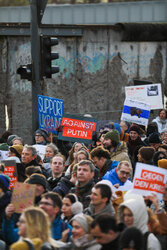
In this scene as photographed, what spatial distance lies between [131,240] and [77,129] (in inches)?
287

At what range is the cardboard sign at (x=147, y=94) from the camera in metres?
16.2

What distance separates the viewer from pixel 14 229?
713cm

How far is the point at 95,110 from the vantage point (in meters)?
20.2

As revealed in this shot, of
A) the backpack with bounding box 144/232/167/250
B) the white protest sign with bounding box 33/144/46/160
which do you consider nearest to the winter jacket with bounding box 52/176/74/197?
the backpack with bounding box 144/232/167/250

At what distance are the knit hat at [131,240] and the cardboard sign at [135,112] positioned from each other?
8613 millimetres

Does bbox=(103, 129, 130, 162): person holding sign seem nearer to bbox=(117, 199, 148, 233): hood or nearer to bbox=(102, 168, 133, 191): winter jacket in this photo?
bbox=(102, 168, 133, 191): winter jacket

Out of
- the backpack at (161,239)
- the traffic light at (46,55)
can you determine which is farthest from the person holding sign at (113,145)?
the backpack at (161,239)

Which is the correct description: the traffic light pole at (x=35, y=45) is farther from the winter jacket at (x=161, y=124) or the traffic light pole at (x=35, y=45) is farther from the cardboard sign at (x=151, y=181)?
the cardboard sign at (x=151, y=181)

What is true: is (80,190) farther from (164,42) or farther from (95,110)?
(164,42)

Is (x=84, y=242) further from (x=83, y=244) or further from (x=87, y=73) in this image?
(x=87, y=73)

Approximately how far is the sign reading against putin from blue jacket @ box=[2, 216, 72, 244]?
5.46m

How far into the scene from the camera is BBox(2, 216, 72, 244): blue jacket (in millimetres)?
6770

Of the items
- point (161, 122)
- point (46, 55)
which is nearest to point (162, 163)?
point (46, 55)

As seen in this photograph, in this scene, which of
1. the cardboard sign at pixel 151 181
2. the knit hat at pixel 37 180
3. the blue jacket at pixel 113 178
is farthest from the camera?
the blue jacket at pixel 113 178
